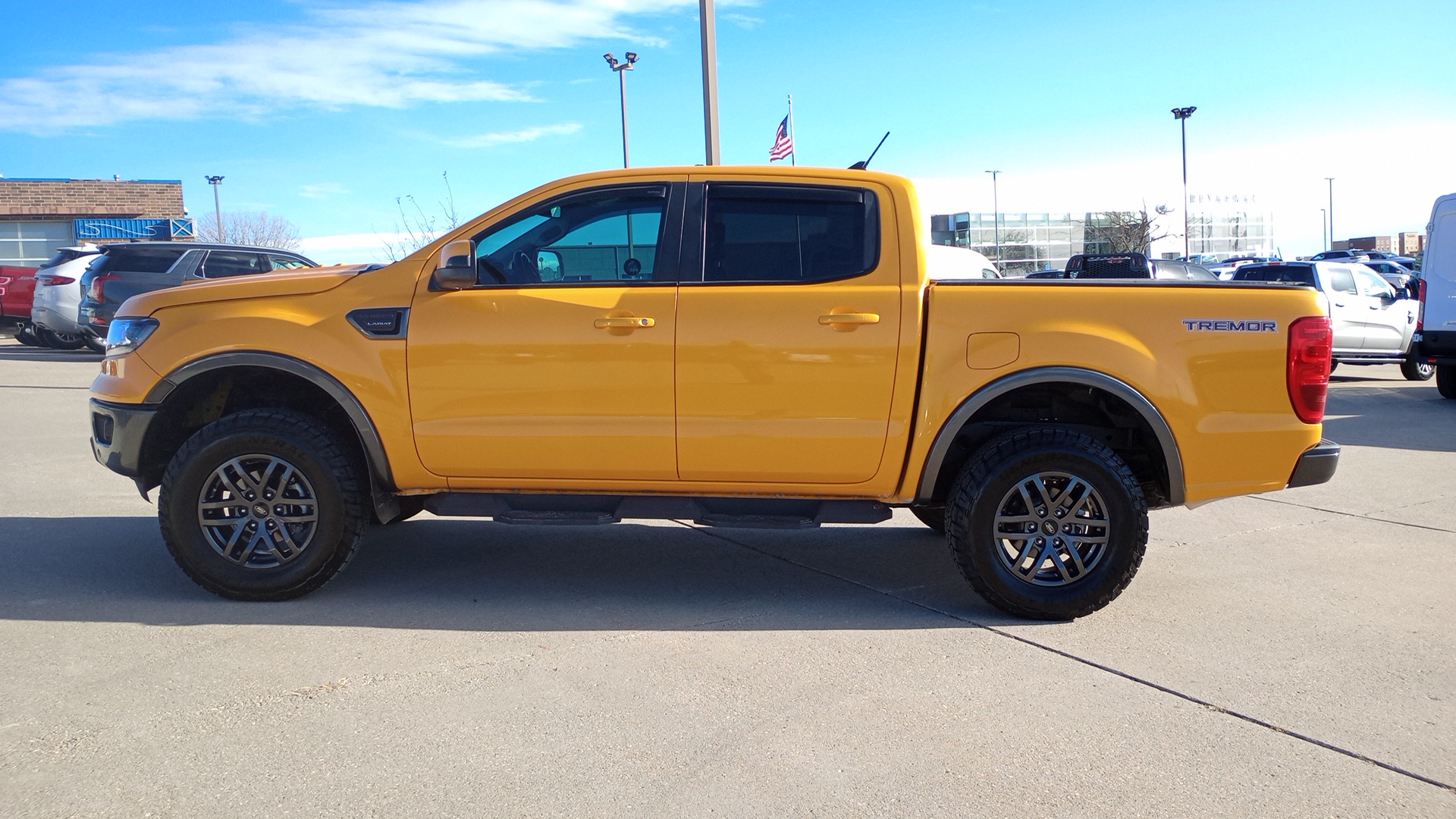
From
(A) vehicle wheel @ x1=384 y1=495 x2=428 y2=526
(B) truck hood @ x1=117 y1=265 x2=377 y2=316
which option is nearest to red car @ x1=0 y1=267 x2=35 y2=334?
(B) truck hood @ x1=117 y1=265 x2=377 y2=316

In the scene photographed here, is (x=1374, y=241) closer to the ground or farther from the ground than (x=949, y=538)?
farther from the ground

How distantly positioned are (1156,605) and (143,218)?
146ft

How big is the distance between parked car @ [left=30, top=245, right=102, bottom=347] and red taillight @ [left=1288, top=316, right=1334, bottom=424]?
18.2 m

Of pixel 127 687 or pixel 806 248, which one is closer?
pixel 127 687

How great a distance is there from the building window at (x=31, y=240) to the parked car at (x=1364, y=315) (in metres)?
41.0

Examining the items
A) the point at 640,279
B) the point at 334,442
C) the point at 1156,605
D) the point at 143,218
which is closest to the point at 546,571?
the point at 334,442

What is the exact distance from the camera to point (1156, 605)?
201 inches

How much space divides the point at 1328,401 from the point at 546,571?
1106 cm

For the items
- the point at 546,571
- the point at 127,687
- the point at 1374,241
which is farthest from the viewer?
the point at 1374,241

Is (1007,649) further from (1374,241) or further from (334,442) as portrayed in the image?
(1374,241)

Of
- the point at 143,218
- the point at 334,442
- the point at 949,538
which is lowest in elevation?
the point at 949,538

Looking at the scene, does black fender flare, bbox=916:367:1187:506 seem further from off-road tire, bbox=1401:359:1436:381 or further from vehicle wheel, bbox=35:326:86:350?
vehicle wheel, bbox=35:326:86:350

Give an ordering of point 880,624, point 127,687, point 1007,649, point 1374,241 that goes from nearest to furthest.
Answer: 1. point 127,687
2. point 1007,649
3. point 880,624
4. point 1374,241

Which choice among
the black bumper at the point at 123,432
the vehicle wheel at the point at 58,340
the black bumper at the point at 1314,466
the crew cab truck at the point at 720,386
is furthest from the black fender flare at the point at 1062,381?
the vehicle wheel at the point at 58,340
